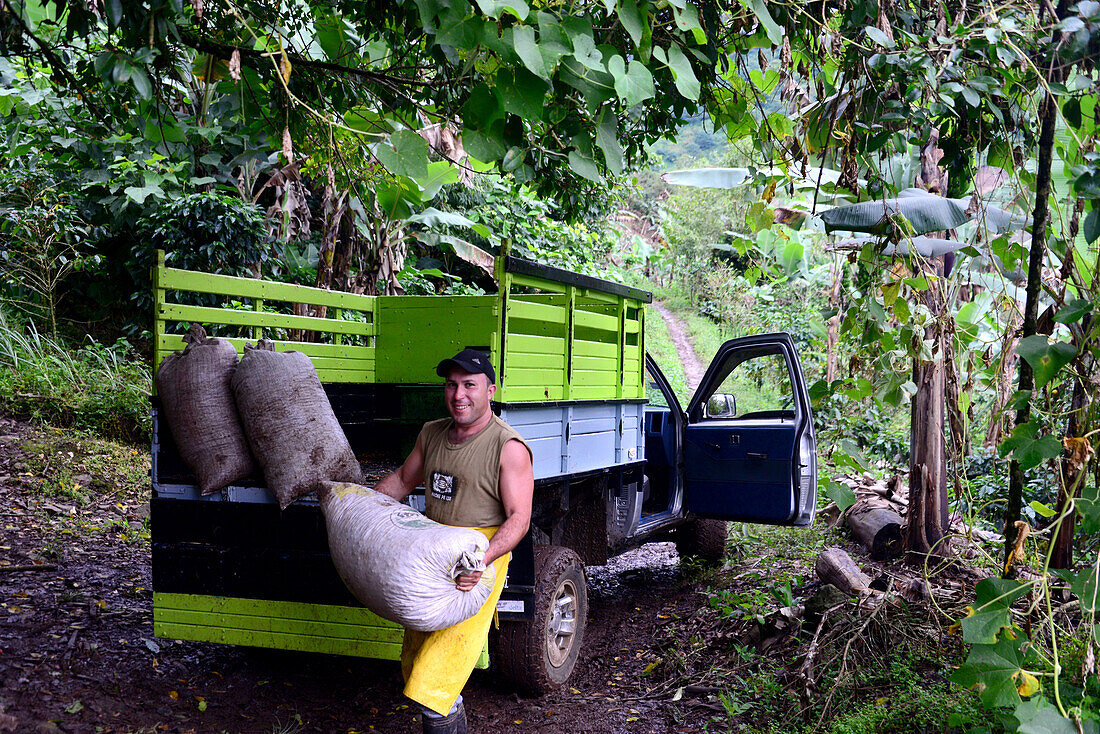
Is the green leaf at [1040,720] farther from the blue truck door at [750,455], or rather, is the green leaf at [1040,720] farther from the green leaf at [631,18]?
the blue truck door at [750,455]

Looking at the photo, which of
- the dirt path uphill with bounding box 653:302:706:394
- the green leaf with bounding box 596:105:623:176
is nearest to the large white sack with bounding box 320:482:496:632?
the green leaf with bounding box 596:105:623:176

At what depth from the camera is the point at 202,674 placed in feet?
14.1

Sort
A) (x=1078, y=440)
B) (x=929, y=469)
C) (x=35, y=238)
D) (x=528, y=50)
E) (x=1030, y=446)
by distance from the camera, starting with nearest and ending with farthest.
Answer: (x=528, y=50) → (x=1078, y=440) → (x=1030, y=446) → (x=929, y=469) → (x=35, y=238)

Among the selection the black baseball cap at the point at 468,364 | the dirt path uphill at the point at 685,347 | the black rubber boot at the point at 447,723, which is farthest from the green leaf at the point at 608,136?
the dirt path uphill at the point at 685,347

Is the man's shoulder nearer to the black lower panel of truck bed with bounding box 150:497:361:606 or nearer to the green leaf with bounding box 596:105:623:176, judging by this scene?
the black lower panel of truck bed with bounding box 150:497:361:606

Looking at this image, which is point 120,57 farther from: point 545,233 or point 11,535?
point 545,233

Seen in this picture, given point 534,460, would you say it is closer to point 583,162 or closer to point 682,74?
point 583,162

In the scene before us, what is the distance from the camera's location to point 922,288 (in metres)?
3.00

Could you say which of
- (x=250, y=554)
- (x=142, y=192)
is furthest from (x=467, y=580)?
(x=142, y=192)

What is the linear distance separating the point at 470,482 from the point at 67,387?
22.4 ft

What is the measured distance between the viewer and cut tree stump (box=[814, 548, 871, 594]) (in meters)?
4.96

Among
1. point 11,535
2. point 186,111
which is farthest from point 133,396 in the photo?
point 186,111

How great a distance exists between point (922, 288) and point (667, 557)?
5.15 metres

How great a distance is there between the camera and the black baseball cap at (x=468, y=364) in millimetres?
3430
